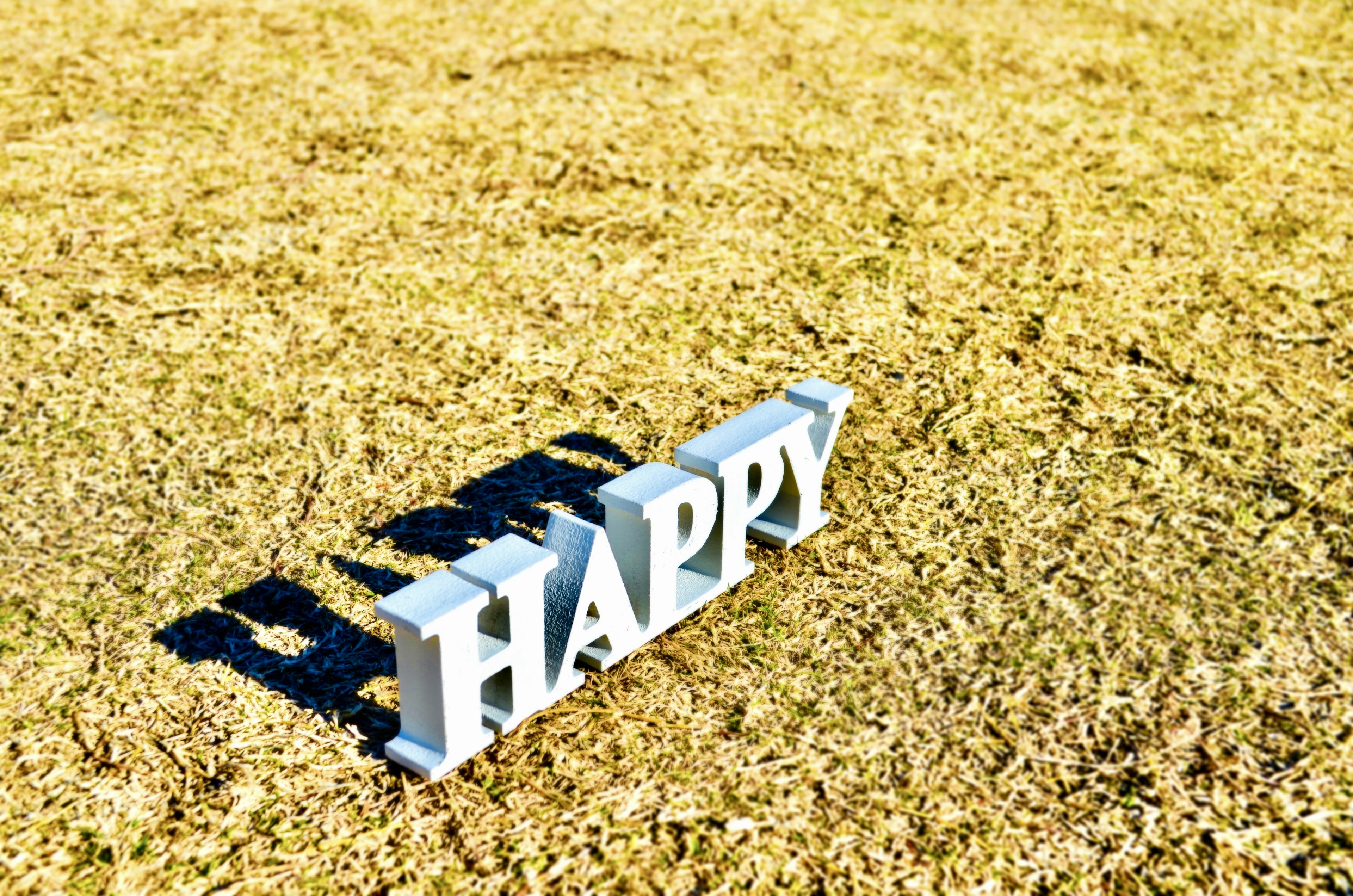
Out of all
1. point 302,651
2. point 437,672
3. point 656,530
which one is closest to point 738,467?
point 656,530

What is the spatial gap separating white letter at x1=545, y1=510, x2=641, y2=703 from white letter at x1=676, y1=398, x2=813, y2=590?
401mm

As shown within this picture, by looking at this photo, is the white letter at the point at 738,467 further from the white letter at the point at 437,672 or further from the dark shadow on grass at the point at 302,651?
the dark shadow on grass at the point at 302,651

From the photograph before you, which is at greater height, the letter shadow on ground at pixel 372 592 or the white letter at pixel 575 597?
the white letter at pixel 575 597

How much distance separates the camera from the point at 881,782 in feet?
10.2

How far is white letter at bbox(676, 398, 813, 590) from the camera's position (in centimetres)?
354

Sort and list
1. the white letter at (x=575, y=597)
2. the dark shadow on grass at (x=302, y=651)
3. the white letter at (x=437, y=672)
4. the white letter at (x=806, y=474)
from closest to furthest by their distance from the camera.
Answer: the white letter at (x=437, y=672)
the white letter at (x=575, y=597)
the dark shadow on grass at (x=302, y=651)
the white letter at (x=806, y=474)

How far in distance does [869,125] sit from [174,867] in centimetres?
545

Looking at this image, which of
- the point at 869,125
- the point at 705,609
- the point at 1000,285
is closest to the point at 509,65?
the point at 869,125

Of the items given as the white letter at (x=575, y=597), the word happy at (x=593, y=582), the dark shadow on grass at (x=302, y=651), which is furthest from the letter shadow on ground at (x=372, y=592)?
the white letter at (x=575, y=597)

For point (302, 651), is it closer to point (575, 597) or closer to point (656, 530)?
point (575, 597)

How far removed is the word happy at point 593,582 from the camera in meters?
2.96

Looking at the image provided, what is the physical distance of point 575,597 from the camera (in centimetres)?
320

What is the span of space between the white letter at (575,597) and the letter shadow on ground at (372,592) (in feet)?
1.49

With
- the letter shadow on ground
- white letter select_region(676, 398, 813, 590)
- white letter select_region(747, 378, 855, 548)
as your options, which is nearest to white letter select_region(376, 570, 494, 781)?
the letter shadow on ground
